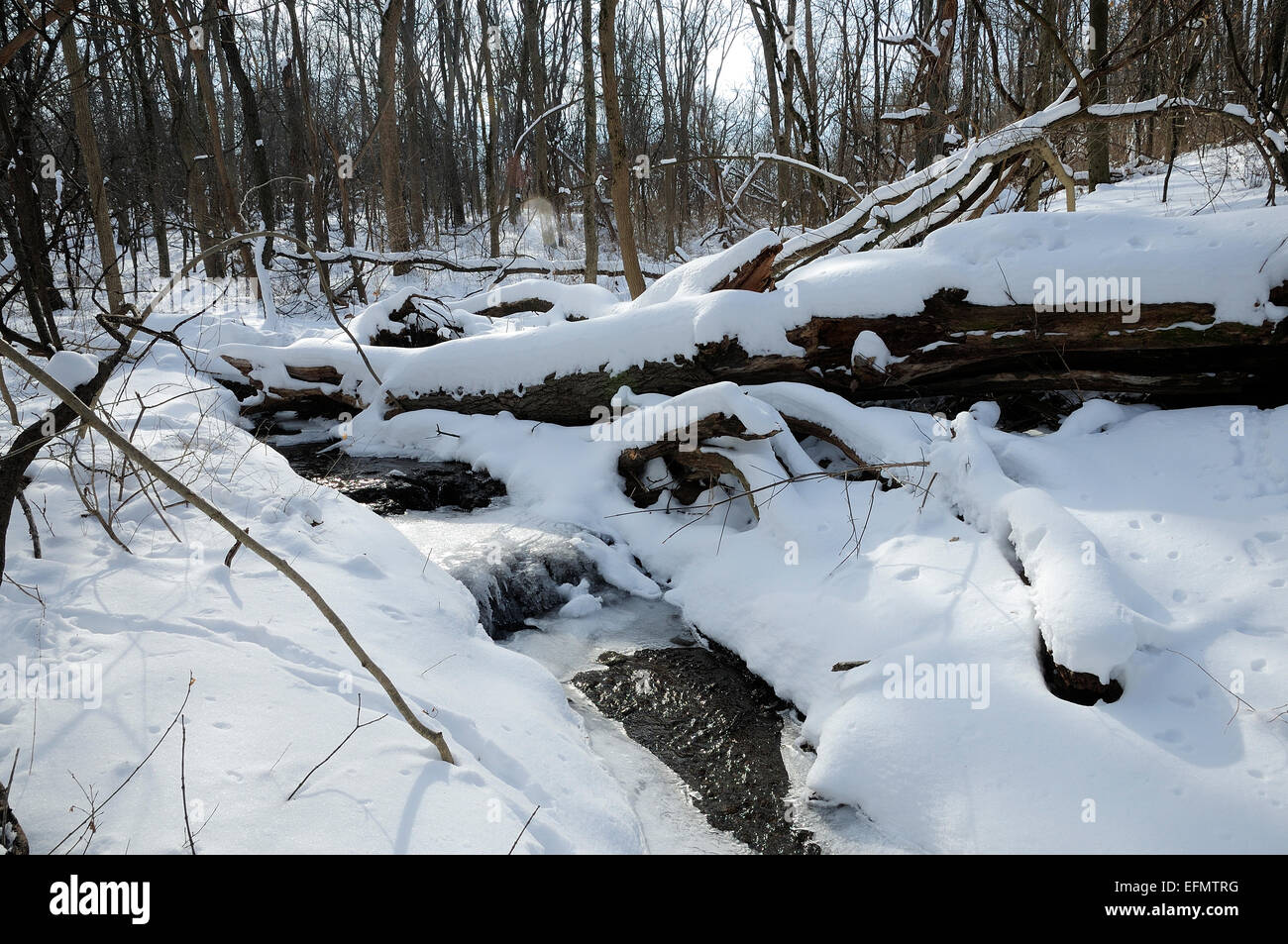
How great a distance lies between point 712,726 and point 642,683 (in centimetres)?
46

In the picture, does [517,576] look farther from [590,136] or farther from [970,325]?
[590,136]

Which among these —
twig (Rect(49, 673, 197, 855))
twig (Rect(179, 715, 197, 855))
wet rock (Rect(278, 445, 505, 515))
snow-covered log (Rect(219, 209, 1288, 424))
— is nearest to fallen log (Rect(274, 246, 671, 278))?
wet rock (Rect(278, 445, 505, 515))

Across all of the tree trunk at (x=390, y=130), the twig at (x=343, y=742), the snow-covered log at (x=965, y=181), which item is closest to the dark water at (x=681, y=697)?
the twig at (x=343, y=742)

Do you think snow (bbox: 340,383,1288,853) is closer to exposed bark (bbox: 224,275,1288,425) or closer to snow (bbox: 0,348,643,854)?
exposed bark (bbox: 224,275,1288,425)

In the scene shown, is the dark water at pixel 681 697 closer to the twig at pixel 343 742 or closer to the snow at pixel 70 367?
the twig at pixel 343 742

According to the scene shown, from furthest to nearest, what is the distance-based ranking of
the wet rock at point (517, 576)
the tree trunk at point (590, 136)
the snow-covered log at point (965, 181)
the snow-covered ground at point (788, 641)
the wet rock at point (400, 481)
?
1. the tree trunk at point (590, 136)
2. the wet rock at point (400, 481)
3. the snow-covered log at point (965, 181)
4. the wet rock at point (517, 576)
5. the snow-covered ground at point (788, 641)

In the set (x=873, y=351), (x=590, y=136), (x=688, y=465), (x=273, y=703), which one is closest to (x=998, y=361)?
(x=873, y=351)

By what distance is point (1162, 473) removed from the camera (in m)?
3.76

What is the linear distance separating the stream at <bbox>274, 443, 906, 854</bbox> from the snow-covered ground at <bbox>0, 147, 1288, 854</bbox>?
32mm

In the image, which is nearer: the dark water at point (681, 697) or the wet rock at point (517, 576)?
the dark water at point (681, 697)

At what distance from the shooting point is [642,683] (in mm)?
3752

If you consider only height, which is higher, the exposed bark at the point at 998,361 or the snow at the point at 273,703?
the exposed bark at the point at 998,361

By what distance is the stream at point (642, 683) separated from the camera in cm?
284

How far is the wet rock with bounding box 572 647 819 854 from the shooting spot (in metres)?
2.89
